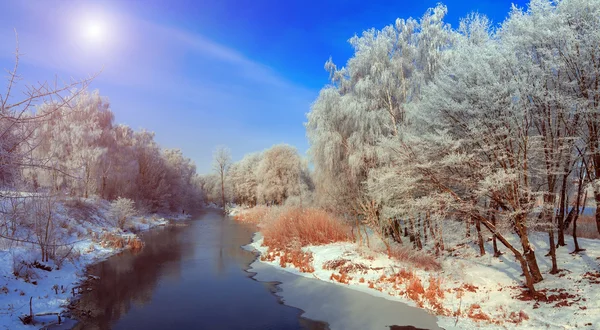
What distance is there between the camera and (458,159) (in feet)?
31.5

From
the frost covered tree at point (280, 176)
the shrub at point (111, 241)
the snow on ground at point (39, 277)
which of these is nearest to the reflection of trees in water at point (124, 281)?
the snow on ground at point (39, 277)

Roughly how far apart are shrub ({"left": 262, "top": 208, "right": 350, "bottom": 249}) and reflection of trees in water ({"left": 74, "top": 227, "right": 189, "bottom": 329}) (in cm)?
533

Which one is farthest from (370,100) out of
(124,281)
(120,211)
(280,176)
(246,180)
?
(246,180)

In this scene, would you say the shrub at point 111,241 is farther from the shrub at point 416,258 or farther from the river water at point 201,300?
the shrub at point 416,258

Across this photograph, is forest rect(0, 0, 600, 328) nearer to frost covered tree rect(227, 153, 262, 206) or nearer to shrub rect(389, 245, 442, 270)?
shrub rect(389, 245, 442, 270)

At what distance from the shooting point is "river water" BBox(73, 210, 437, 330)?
9257mm

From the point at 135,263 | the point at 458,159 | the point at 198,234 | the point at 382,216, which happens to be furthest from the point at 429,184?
the point at 198,234

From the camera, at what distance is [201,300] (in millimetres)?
11055

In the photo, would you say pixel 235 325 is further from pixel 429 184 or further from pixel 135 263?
pixel 135 263

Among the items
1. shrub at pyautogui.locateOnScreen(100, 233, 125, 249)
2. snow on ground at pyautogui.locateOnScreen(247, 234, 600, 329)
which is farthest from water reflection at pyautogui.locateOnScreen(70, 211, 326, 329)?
snow on ground at pyautogui.locateOnScreen(247, 234, 600, 329)

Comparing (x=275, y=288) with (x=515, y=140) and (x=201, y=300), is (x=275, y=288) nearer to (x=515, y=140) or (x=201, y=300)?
(x=201, y=300)

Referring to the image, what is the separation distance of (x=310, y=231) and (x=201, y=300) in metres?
8.06

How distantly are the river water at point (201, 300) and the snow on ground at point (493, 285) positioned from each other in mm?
794

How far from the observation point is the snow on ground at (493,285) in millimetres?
8195
